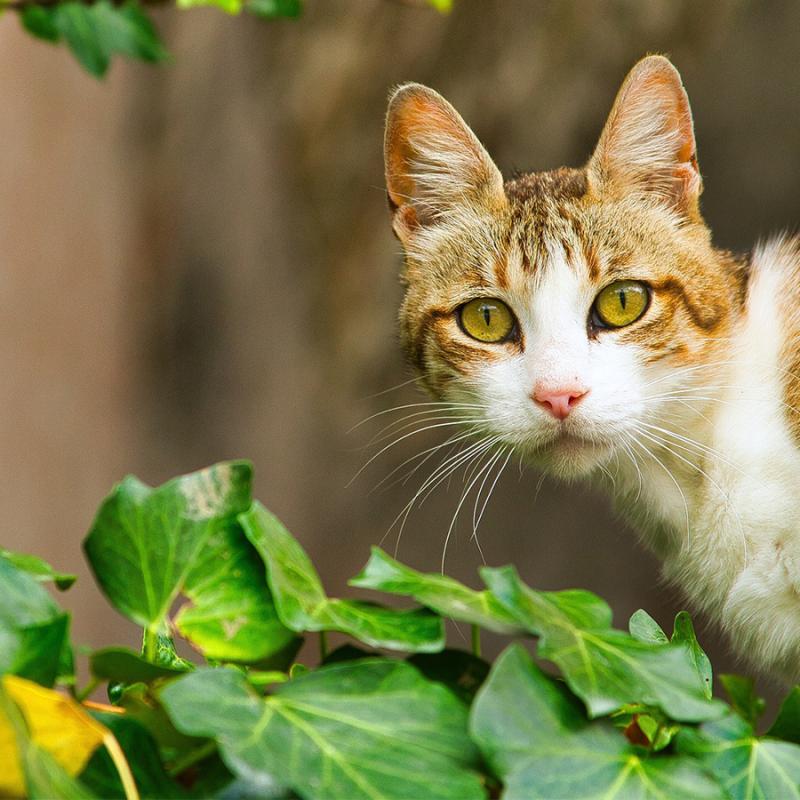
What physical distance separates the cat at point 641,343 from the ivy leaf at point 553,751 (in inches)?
22.8

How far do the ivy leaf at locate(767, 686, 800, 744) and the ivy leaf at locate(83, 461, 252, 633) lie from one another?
1.06 feet

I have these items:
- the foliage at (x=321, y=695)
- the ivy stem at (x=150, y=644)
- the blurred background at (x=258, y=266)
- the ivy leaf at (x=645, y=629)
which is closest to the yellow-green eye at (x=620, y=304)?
the ivy leaf at (x=645, y=629)

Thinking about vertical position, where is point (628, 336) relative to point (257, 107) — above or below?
below

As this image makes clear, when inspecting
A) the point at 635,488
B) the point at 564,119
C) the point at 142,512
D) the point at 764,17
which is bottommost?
the point at 635,488

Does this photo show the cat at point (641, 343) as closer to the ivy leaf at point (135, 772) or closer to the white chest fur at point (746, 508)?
the white chest fur at point (746, 508)

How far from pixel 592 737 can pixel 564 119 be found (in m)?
2.20

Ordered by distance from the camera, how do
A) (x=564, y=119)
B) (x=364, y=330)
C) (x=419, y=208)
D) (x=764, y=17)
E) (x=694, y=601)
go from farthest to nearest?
(x=364, y=330) < (x=564, y=119) < (x=764, y=17) < (x=419, y=208) < (x=694, y=601)

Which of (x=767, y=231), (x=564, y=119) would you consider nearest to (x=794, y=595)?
(x=767, y=231)

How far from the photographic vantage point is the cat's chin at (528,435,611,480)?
1.08m

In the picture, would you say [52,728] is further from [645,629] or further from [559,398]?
[559,398]

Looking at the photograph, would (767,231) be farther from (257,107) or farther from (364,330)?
(257,107)

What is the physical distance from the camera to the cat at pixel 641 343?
3.43 ft

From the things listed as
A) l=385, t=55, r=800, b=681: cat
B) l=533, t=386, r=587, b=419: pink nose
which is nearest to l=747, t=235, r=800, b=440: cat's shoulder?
l=385, t=55, r=800, b=681: cat

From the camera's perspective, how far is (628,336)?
1.07 metres
